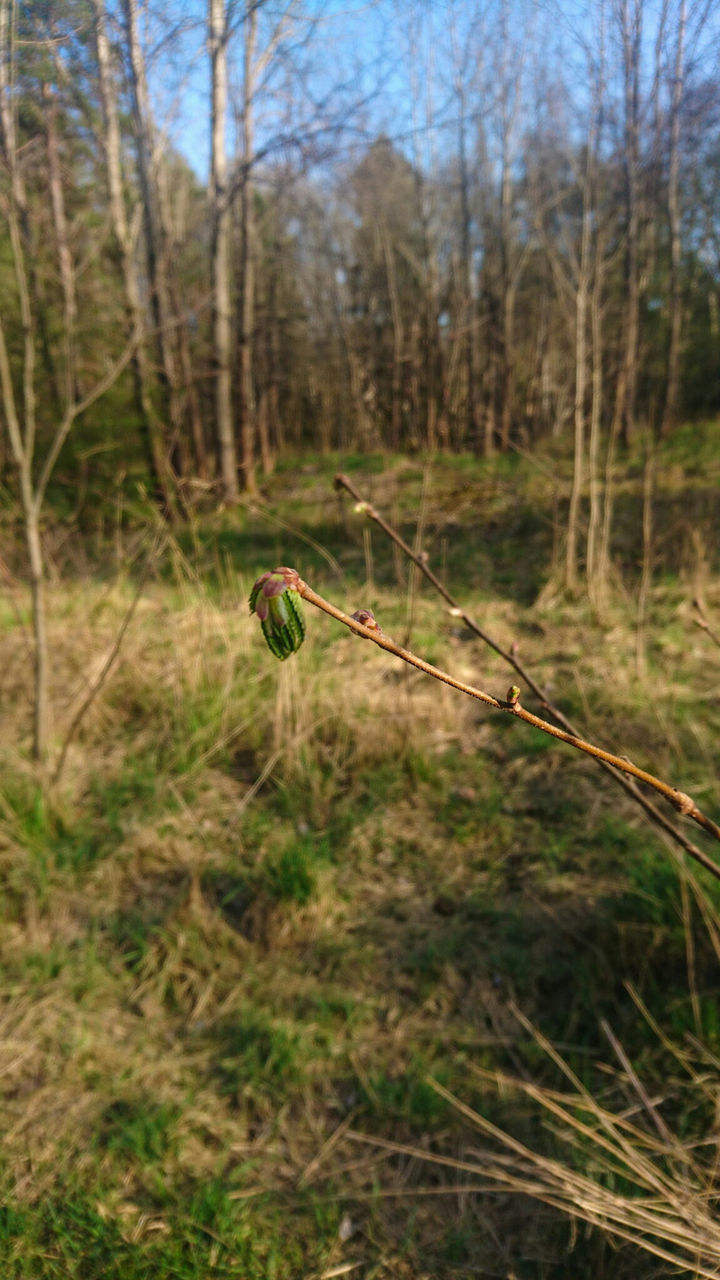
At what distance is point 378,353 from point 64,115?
10380mm

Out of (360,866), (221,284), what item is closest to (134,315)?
(221,284)

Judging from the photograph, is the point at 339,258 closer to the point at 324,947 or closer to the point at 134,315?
the point at 134,315

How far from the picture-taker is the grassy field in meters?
1.65

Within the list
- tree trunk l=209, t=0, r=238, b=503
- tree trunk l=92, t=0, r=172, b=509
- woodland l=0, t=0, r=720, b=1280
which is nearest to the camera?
woodland l=0, t=0, r=720, b=1280

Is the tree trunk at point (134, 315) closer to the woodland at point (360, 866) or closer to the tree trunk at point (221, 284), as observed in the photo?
the tree trunk at point (221, 284)

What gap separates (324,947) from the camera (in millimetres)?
A: 2424

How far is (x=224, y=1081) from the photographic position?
2004 mm

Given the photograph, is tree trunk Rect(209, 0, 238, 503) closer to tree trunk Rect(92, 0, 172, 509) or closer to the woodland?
tree trunk Rect(92, 0, 172, 509)

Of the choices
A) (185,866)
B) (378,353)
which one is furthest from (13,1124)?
(378,353)

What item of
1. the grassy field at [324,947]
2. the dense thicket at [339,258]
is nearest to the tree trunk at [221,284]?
the dense thicket at [339,258]

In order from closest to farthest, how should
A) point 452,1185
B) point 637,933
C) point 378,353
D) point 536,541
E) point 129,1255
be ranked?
point 129,1255 → point 452,1185 → point 637,933 → point 536,541 → point 378,353

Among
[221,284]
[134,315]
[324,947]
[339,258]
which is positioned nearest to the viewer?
[324,947]

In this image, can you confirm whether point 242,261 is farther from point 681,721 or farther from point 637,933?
point 637,933

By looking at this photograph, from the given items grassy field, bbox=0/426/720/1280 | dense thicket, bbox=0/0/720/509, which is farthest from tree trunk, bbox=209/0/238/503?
grassy field, bbox=0/426/720/1280
